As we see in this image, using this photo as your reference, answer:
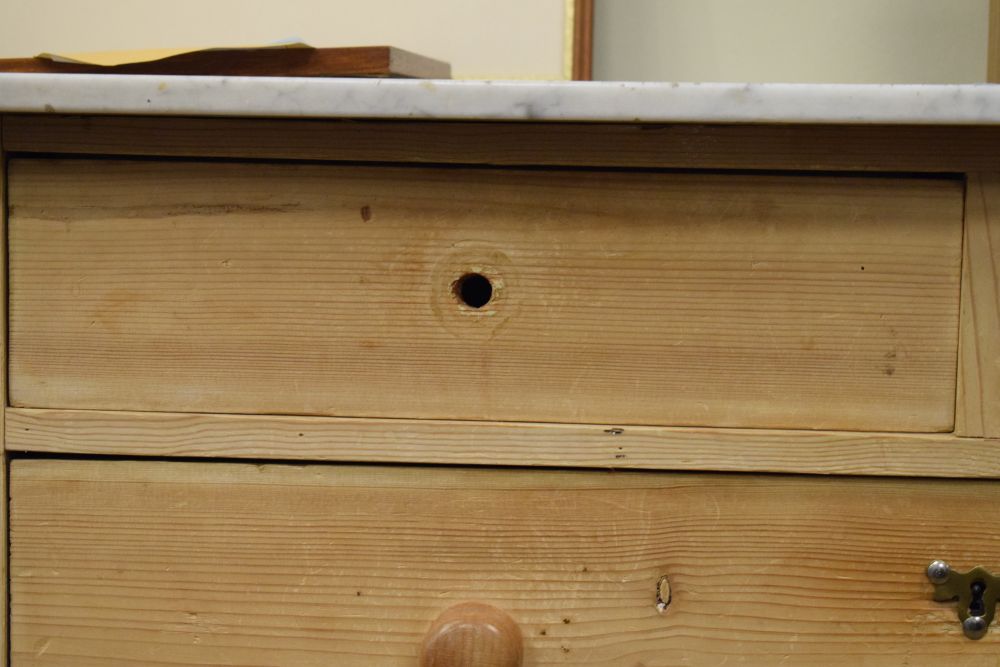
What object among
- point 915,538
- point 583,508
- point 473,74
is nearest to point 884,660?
point 915,538

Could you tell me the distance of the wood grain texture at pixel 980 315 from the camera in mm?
428

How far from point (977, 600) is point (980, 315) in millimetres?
152

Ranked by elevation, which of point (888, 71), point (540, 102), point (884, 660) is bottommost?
point (884, 660)

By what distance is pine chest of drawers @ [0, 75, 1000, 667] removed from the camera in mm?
435

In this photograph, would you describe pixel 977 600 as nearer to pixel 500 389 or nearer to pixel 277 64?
pixel 500 389

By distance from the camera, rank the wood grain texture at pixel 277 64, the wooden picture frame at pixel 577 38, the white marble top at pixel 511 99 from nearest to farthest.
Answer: the white marble top at pixel 511 99 → the wood grain texture at pixel 277 64 → the wooden picture frame at pixel 577 38

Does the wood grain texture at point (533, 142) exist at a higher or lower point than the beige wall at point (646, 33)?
lower

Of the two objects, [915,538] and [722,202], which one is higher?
[722,202]

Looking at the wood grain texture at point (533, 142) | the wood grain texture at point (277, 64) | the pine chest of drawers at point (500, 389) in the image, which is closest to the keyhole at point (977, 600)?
the pine chest of drawers at point (500, 389)

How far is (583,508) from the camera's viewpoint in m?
0.45

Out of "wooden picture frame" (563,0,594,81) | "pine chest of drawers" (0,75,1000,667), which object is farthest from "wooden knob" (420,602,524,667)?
"wooden picture frame" (563,0,594,81)

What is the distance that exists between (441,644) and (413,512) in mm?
70

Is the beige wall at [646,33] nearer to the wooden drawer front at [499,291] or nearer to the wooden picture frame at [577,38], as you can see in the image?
the wooden picture frame at [577,38]

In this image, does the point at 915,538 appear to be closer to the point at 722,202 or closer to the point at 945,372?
the point at 945,372
